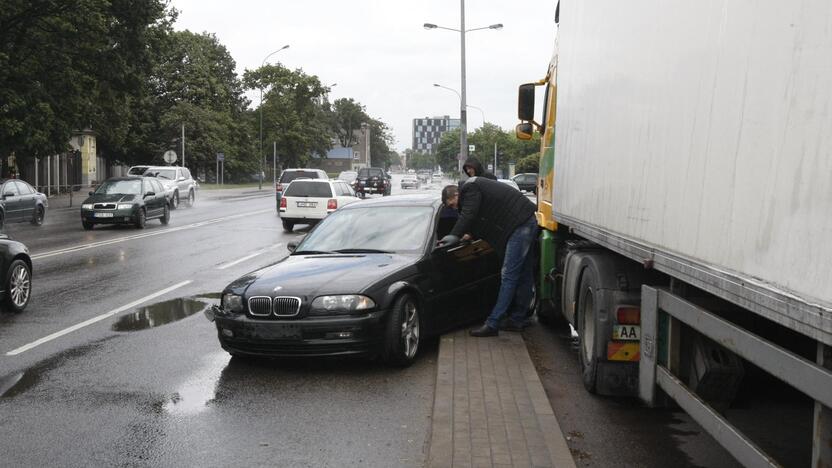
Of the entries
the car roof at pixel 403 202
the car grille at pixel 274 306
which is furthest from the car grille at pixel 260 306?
the car roof at pixel 403 202

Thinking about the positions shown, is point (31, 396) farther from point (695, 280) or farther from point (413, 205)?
point (695, 280)

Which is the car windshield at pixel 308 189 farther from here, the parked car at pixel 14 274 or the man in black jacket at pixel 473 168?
the man in black jacket at pixel 473 168

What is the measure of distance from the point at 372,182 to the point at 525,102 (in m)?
41.9

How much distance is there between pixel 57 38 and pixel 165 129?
1490 inches

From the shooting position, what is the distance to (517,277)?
854 centimetres

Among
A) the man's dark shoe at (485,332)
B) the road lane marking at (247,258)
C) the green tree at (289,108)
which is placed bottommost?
the road lane marking at (247,258)

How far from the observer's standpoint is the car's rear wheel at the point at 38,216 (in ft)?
83.5

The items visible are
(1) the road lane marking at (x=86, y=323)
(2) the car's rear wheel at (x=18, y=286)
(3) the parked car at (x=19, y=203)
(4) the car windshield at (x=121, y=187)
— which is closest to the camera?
(1) the road lane marking at (x=86, y=323)

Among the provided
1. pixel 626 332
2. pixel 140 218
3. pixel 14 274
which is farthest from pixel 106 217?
pixel 626 332

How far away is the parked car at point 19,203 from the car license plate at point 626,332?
2116 centimetres

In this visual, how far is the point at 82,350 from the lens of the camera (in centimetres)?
799

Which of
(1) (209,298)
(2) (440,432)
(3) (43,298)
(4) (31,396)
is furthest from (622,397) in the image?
(3) (43,298)

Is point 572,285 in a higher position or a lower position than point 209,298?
higher

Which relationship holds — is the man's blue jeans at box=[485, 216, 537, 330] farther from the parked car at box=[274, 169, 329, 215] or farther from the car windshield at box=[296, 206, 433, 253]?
the parked car at box=[274, 169, 329, 215]
